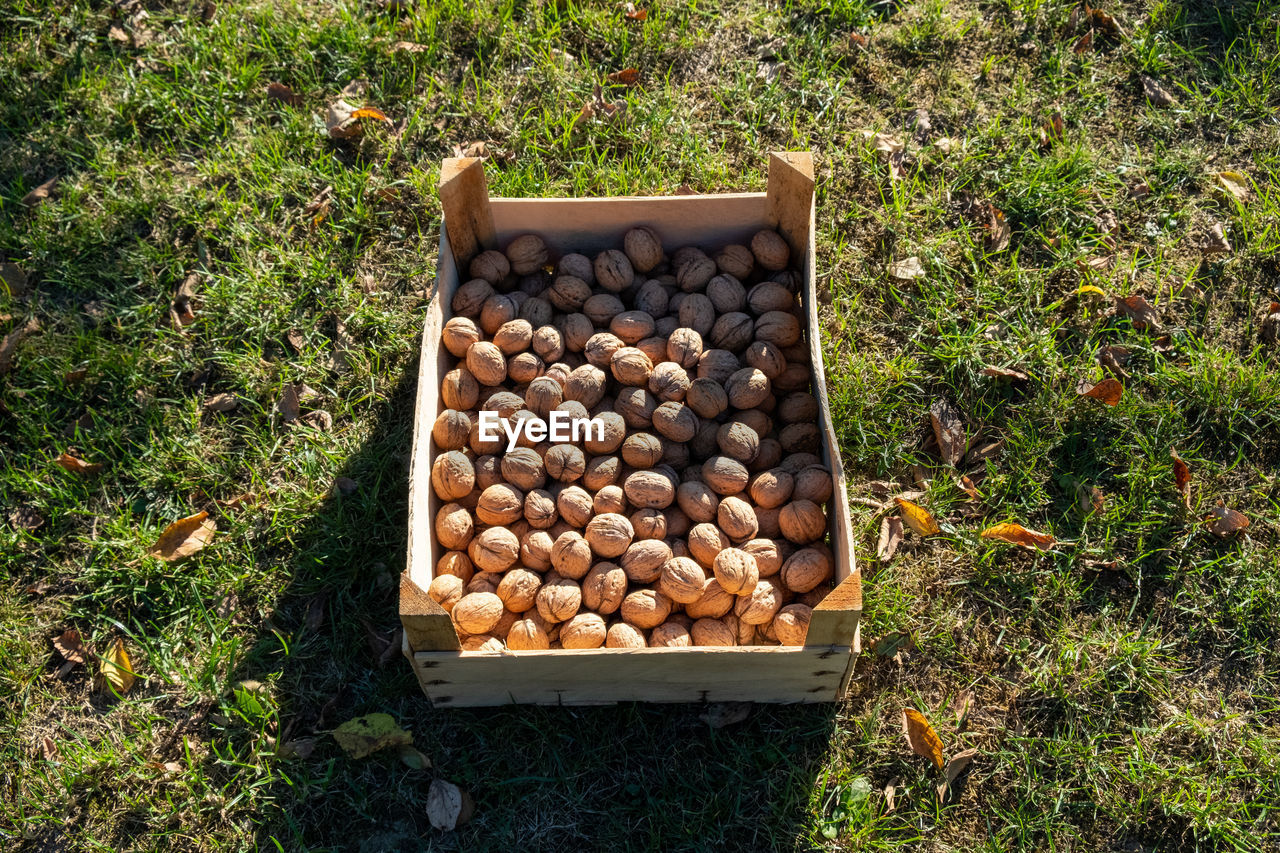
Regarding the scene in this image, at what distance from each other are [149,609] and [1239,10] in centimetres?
598

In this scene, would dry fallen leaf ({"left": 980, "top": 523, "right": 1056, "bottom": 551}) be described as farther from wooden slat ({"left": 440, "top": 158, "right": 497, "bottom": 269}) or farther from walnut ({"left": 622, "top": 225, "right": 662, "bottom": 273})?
wooden slat ({"left": 440, "top": 158, "right": 497, "bottom": 269})

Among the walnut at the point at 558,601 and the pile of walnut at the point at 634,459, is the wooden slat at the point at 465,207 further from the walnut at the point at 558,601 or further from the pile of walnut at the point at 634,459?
the walnut at the point at 558,601

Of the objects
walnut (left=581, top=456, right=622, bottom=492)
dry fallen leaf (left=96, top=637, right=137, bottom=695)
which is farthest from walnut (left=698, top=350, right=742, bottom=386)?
dry fallen leaf (left=96, top=637, right=137, bottom=695)

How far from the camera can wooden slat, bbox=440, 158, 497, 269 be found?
11.6 ft

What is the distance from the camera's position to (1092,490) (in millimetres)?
3803

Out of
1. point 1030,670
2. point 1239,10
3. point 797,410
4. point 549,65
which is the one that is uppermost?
point 1239,10

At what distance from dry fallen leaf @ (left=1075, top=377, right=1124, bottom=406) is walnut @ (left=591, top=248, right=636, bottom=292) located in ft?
6.45

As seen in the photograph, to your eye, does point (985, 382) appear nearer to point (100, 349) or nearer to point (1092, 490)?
point (1092, 490)

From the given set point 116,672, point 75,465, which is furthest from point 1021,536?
point 75,465

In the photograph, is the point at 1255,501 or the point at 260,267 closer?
the point at 1255,501

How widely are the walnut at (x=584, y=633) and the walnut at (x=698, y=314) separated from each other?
1224 millimetres

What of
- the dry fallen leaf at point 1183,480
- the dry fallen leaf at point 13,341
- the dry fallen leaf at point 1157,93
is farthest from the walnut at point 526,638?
the dry fallen leaf at point 1157,93

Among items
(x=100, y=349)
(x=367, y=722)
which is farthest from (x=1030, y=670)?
(x=100, y=349)

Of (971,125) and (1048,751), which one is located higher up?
(971,125)
